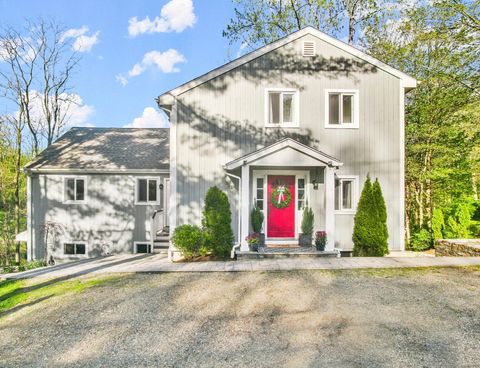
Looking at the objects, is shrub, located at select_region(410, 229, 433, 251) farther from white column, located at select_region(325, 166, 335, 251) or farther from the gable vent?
the gable vent

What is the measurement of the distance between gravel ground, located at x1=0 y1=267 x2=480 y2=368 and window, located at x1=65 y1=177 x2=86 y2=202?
8031 mm

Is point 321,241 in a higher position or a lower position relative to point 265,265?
higher

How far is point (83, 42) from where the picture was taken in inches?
810

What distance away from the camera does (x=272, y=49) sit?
10445mm

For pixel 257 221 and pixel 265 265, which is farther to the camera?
pixel 257 221

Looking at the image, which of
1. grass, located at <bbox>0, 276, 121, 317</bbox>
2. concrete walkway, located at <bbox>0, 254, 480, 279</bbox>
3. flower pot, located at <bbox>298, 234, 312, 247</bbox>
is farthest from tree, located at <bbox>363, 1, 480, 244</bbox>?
grass, located at <bbox>0, 276, 121, 317</bbox>

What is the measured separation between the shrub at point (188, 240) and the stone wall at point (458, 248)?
786 centimetres

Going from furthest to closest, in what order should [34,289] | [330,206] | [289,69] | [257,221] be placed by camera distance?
[289,69], [257,221], [330,206], [34,289]

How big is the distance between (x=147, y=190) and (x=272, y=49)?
780cm

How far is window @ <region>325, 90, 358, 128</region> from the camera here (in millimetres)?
10555

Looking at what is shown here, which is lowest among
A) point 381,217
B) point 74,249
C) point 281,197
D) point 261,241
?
point 74,249

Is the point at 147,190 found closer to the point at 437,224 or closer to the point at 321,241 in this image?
the point at 321,241

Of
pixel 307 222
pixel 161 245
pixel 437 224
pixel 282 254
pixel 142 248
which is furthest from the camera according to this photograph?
pixel 142 248

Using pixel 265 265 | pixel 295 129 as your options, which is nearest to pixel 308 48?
pixel 295 129
